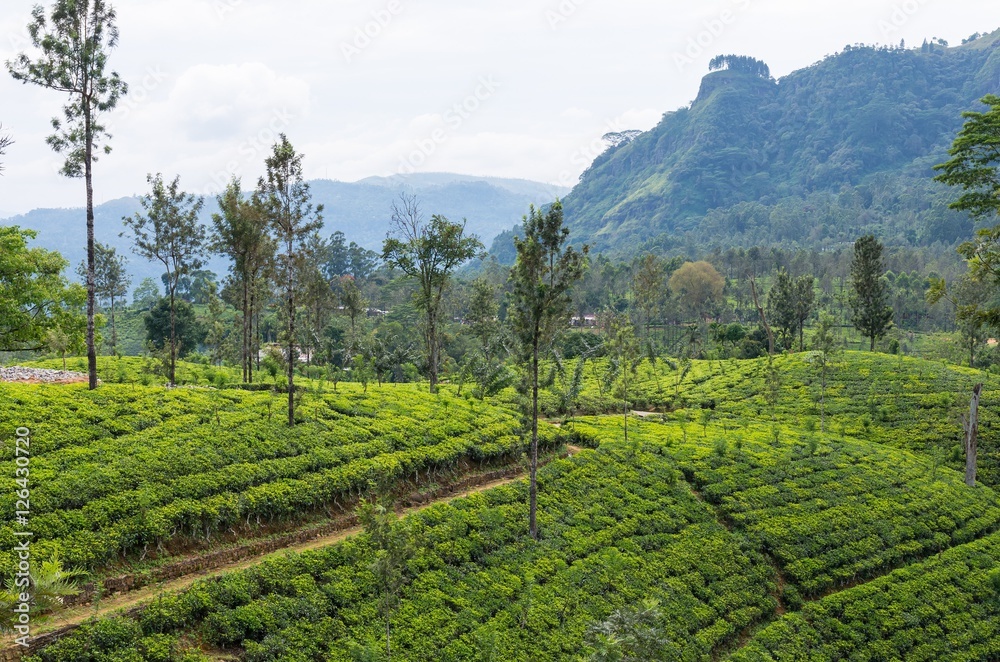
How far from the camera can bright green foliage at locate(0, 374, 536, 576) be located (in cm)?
1814

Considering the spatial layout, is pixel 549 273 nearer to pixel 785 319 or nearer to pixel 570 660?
pixel 570 660

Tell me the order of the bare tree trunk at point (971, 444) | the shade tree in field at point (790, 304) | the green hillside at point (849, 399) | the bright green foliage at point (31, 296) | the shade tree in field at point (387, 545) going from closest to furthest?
the shade tree in field at point (387, 545)
the bright green foliage at point (31, 296)
the bare tree trunk at point (971, 444)
the green hillside at point (849, 399)
the shade tree in field at point (790, 304)

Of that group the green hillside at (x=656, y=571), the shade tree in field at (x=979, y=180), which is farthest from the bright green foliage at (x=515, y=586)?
the shade tree in field at (x=979, y=180)

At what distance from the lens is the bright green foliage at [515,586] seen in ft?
56.0

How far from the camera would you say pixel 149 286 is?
5177 inches

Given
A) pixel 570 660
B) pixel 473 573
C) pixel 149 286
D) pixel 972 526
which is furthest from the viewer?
pixel 149 286

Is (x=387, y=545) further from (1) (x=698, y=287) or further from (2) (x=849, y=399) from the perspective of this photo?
(1) (x=698, y=287)

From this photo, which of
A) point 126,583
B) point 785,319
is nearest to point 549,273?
point 126,583

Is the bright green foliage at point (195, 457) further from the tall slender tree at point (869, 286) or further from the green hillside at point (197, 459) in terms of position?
the tall slender tree at point (869, 286)

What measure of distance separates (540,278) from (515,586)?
32.6 feet

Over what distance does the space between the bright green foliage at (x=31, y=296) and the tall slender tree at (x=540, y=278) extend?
72.0ft

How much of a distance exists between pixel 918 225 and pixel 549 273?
667 ft

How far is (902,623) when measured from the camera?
81.6 ft

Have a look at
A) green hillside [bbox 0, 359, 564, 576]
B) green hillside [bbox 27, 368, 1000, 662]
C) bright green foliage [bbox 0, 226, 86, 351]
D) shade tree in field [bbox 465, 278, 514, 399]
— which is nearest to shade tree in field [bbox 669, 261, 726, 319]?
shade tree in field [bbox 465, 278, 514, 399]
